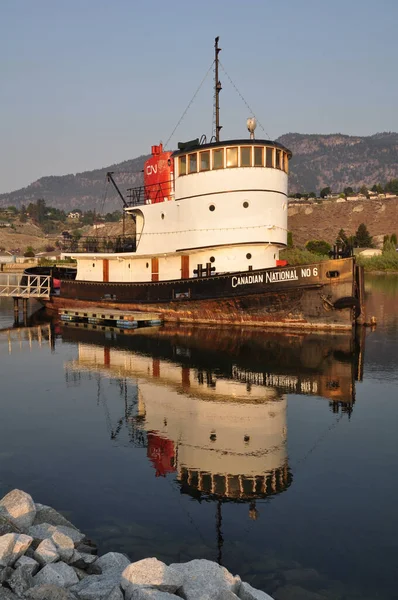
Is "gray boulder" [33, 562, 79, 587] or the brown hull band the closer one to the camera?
"gray boulder" [33, 562, 79, 587]

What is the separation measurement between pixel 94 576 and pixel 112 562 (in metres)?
0.36

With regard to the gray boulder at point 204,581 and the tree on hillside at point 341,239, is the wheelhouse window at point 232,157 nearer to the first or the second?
the tree on hillside at point 341,239

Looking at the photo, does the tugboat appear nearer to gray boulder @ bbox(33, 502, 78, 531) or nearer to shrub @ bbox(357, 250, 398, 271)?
gray boulder @ bbox(33, 502, 78, 531)

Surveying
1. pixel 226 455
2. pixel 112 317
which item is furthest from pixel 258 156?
pixel 226 455

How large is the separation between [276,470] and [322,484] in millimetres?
997

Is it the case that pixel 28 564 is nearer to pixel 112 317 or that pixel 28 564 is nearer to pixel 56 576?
pixel 56 576

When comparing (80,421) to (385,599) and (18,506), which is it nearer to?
(18,506)

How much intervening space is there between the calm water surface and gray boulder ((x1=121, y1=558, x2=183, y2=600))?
1.48 m

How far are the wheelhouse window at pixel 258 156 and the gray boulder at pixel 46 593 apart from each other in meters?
24.8

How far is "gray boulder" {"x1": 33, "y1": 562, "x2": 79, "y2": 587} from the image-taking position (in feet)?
21.2

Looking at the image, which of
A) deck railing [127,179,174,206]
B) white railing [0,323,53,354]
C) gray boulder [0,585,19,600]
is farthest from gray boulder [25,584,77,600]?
deck railing [127,179,174,206]

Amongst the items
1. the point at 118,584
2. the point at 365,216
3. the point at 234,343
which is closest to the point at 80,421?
the point at 118,584

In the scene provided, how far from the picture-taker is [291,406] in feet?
51.4

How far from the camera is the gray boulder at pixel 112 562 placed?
7.09 metres
